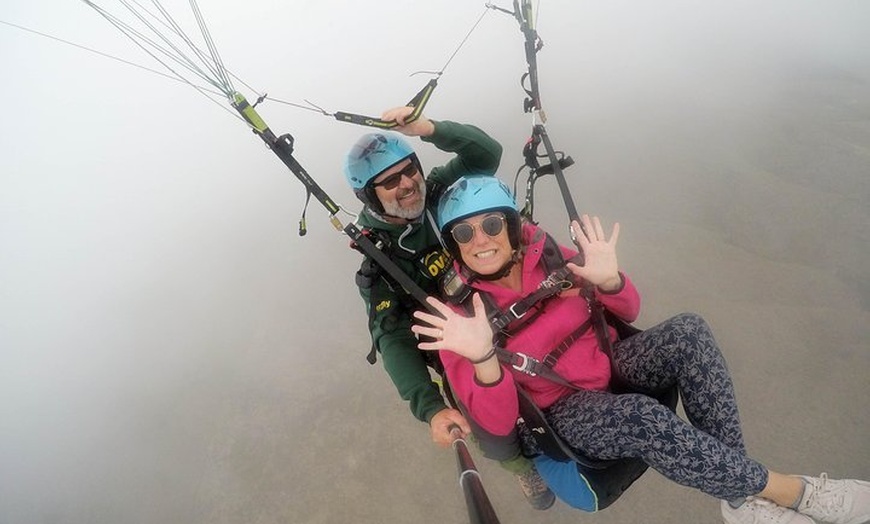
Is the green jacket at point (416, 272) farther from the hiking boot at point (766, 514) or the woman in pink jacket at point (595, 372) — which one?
the hiking boot at point (766, 514)

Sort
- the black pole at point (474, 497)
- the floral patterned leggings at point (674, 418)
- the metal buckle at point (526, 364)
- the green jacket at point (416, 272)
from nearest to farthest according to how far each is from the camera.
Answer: the black pole at point (474, 497), the floral patterned leggings at point (674, 418), the metal buckle at point (526, 364), the green jacket at point (416, 272)

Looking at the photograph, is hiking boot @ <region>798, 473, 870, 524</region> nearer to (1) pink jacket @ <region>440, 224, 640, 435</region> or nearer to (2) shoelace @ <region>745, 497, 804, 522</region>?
(2) shoelace @ <region>745, 497, 804, 522</region>

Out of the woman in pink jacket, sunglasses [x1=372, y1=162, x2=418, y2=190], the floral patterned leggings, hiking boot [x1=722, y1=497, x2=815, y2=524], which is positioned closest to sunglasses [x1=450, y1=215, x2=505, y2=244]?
the woman in pink jacket

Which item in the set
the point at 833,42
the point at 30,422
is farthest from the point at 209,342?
the point at 833,42

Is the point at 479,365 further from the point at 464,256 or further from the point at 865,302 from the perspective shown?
the point at 865,302

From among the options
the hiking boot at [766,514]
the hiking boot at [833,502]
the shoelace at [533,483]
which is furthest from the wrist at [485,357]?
the hiking boot at [833,502]

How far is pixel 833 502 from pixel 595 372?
0.83m

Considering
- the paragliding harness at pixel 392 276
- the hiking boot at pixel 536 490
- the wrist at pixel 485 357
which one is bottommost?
the hiking boot at pixel 536 490

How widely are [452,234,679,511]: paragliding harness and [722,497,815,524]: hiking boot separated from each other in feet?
1.11

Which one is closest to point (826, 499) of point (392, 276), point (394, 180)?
point (392, 276)

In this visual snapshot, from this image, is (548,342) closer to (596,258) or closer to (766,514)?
(596,258)

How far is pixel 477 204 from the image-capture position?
1695 millimetres

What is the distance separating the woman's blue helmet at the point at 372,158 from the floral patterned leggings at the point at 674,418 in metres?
1.25

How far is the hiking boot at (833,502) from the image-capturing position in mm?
1505
